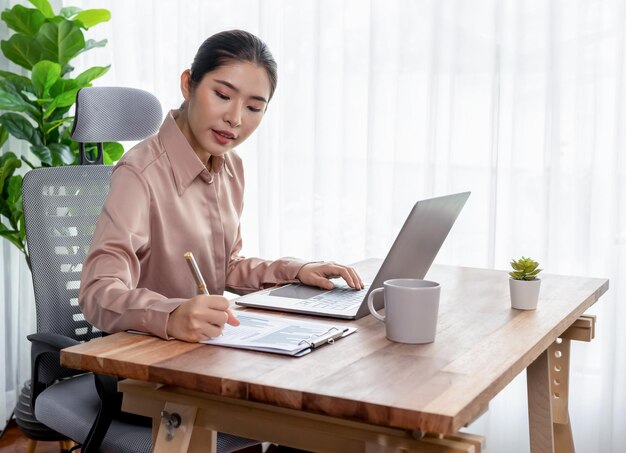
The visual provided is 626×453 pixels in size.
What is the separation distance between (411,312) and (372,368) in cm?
16

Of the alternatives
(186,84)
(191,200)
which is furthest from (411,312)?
(186,84)

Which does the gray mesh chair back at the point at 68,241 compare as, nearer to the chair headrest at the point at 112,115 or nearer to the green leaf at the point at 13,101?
the chair headrest at the point at 112,115

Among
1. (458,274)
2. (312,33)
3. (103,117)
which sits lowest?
(458,274)

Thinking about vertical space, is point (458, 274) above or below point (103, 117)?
below

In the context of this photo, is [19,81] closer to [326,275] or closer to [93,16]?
[93,16]

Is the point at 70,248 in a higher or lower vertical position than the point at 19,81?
lower

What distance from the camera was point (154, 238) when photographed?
176 cm

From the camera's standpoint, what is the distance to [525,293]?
158 cm

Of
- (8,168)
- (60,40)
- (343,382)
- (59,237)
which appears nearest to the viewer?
(343,382)

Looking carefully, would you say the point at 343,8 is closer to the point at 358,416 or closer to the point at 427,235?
the point at 427,235

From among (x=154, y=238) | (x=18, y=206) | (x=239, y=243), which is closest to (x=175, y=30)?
(x=18, y=206)

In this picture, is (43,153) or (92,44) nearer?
(43,153)

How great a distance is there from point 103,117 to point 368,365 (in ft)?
3.95

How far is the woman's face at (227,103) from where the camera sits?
1718mm
